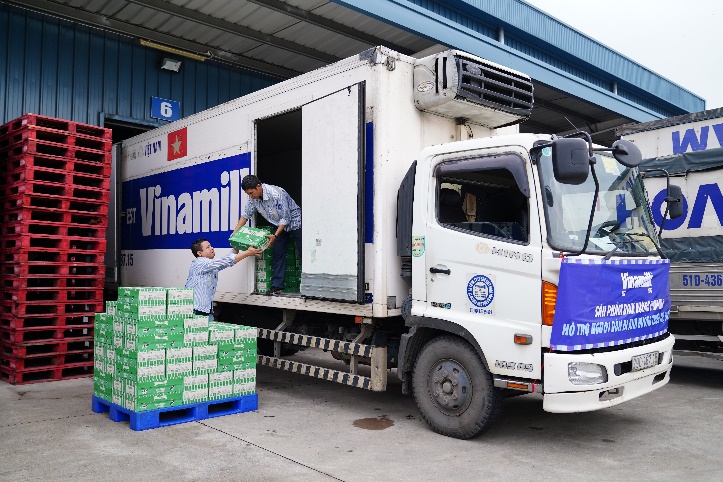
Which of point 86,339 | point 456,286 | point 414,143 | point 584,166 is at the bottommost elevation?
point 86,339

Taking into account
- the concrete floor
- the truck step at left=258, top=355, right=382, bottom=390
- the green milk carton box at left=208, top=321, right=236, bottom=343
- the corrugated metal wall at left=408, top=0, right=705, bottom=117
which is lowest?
the concrete floor

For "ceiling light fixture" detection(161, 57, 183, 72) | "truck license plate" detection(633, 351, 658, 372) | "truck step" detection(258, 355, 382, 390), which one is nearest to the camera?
"truck license plate" detection(633, 351, 658, 372)

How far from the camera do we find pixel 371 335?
20.3 feet

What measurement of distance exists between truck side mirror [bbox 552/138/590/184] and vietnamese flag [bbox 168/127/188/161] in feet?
18.9

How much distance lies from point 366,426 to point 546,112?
40.7ft

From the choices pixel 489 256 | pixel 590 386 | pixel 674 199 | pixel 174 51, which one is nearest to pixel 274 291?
pixel 489 256

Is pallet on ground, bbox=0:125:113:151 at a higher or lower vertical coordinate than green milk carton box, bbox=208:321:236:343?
higher

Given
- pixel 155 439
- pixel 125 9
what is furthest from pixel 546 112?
pixel 155 439

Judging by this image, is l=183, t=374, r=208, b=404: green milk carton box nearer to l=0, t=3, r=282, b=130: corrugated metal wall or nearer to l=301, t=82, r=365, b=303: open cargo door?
l=301, t=82, r=365, b=303: open cargo door

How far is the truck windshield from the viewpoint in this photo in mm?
4754

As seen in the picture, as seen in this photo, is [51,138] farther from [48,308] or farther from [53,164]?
[48,308]

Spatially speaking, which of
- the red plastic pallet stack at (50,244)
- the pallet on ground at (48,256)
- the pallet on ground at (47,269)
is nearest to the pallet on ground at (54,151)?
the red plastic pallet stack at (50,244)

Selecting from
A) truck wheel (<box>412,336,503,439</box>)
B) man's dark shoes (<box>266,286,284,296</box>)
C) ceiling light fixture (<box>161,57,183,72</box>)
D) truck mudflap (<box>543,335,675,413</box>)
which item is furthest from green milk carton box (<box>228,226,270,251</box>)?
ceiling light fixture (<box>161,57,183,72</box>)

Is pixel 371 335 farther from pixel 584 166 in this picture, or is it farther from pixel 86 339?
pixel 86 339
